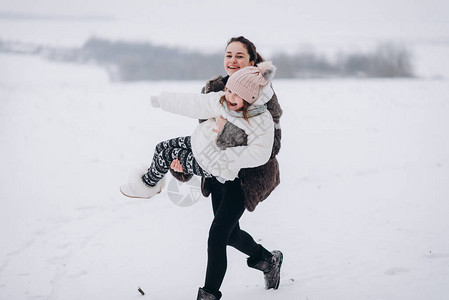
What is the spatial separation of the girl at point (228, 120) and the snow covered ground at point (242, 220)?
129 centimetres

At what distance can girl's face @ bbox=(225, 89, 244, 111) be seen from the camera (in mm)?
2229

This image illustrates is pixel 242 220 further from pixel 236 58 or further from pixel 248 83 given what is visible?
pixel 248 83

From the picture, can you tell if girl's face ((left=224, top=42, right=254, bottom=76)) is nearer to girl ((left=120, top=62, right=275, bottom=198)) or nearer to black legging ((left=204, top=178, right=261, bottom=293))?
girl ((left=120, top=62, right=275, bottom=198))

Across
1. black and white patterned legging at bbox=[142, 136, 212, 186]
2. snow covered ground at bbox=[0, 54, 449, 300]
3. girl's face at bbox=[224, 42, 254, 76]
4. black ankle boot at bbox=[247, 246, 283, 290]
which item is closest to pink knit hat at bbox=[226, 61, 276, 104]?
girl's face at bbox=[224, 42, 254, 76]

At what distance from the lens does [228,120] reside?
2.29 metres

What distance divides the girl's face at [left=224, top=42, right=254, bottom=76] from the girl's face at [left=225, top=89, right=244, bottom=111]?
35 centimetres

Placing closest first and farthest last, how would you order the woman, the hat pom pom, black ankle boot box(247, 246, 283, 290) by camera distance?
the hat pom pom < the woman < black ankle boot box(247, 246, 283, 290)

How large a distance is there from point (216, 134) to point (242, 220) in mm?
2808

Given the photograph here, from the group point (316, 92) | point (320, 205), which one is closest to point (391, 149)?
point (320, 205)

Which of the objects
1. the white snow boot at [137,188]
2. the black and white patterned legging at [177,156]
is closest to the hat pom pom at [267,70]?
the black and white patterned legging at [177,156]

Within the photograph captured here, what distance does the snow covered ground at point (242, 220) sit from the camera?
3.34 metres


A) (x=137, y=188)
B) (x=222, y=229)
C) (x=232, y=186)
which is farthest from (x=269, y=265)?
(x=137, y=188)

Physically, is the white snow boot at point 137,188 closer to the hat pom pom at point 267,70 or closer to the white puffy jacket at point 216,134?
the white puffy jacket at point 216,134

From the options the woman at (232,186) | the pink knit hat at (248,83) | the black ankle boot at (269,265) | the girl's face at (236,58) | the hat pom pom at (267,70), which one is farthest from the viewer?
the black ankle boot at (269,265)
